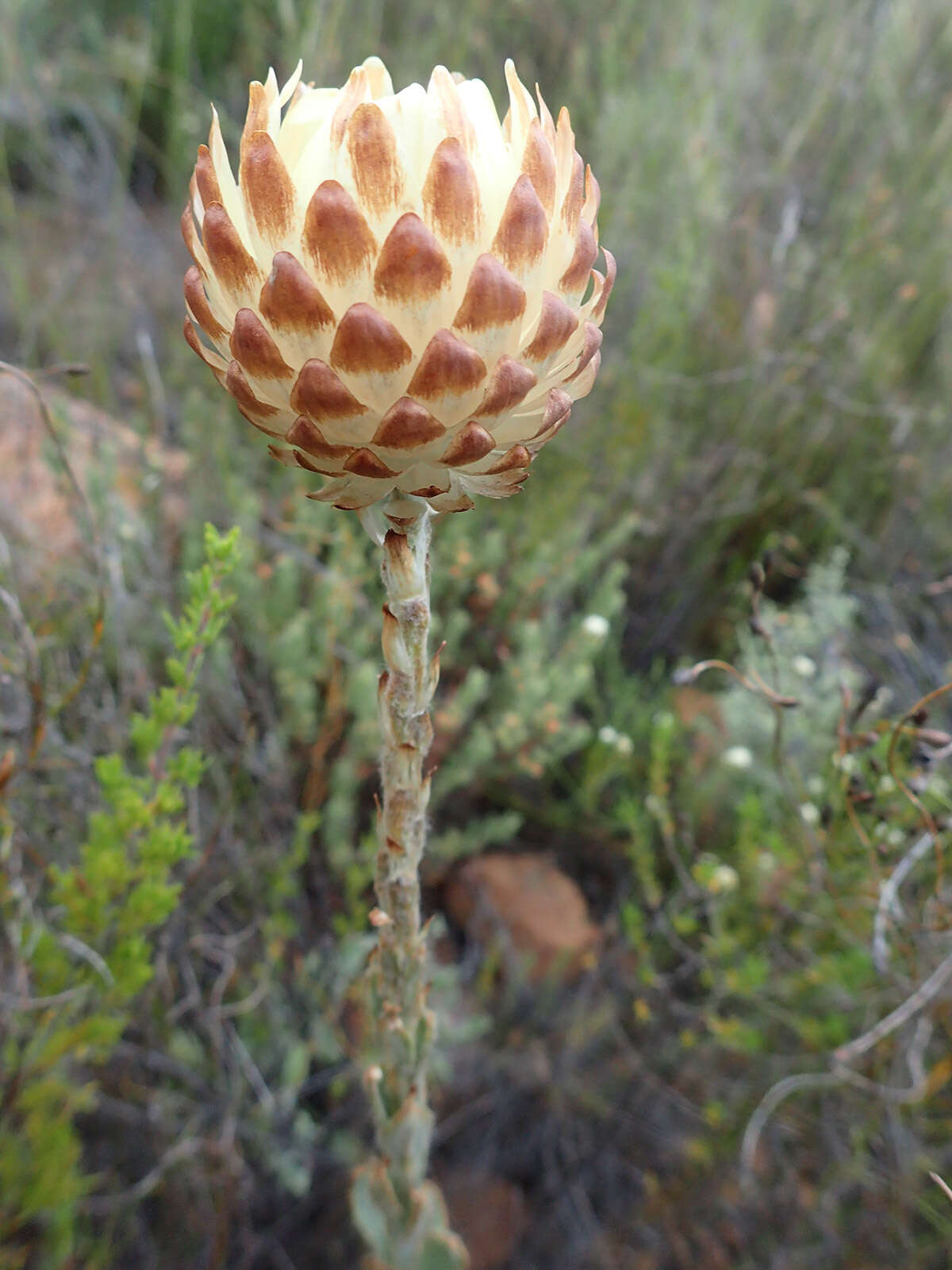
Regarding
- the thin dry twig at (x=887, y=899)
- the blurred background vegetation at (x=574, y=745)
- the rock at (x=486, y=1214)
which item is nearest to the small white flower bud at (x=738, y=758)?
the blurred background vegetation at (x=574, y=745)

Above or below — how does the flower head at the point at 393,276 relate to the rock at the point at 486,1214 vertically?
above

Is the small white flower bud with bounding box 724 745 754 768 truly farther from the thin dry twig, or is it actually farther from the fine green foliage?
the fine green foliage

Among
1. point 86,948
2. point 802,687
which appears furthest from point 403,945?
point 802,687

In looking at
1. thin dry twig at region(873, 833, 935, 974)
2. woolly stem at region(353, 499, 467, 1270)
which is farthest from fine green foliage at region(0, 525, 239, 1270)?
thin dry twig at region(873, 833, 935, 974)

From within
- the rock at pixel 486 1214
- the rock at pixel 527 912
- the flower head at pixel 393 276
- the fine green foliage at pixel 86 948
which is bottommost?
the rock at pixel 486 1214

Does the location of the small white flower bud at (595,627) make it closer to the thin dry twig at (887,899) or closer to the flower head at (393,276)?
the thin dry twig at (887,899)

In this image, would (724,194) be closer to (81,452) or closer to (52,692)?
(81,452)

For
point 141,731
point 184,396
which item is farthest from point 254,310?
point 184,396

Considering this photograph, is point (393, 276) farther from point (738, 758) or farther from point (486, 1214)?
point (486, 1214)
